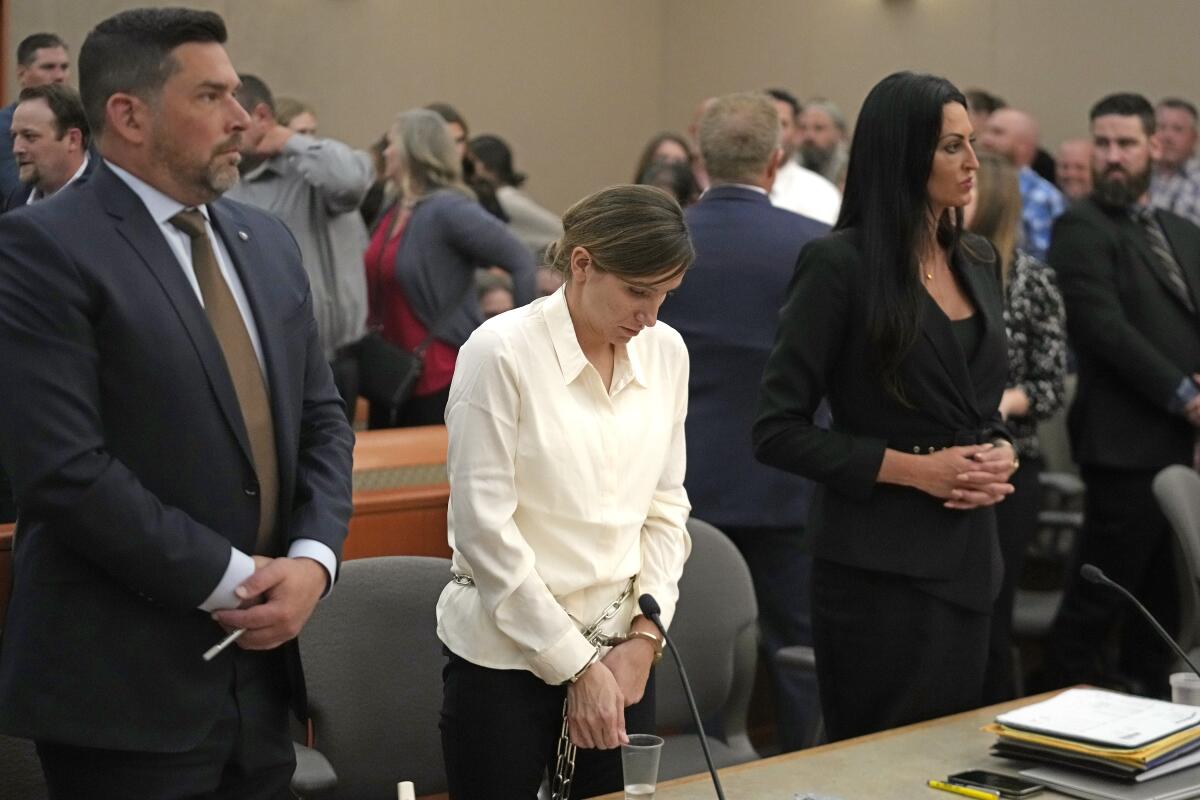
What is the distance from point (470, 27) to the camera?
30.0ft

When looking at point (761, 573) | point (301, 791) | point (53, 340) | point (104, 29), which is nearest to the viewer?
point (53, 340)

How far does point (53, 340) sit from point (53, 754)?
1.76 ft

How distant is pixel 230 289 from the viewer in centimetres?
214

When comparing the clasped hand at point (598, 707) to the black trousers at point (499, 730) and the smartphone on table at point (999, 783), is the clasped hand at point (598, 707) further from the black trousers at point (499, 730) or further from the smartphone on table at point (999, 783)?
the smartphone on table at point (999, 783)

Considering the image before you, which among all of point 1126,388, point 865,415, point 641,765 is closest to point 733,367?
point 865,415

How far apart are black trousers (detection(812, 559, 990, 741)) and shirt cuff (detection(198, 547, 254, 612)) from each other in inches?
44.4

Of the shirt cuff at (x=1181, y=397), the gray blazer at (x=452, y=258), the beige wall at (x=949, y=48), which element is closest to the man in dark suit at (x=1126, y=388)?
the shirt cuff at (x=1181, y=397)

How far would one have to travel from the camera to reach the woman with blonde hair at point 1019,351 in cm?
403

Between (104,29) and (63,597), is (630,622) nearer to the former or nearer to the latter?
(63,597)

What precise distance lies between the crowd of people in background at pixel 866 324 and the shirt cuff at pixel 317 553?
0.62ft

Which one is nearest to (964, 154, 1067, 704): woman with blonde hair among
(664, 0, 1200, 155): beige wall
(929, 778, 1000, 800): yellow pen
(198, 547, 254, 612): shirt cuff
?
(929, 778, 1000, 800): yellow pen

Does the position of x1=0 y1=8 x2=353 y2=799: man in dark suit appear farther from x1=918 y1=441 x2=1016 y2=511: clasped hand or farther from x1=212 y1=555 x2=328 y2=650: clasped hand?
x1=918 y1=441 x2=1016 y2=511: clasped hand

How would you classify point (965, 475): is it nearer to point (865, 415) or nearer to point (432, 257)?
point (865, 415)

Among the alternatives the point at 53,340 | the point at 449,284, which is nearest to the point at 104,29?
the point at 53,340
